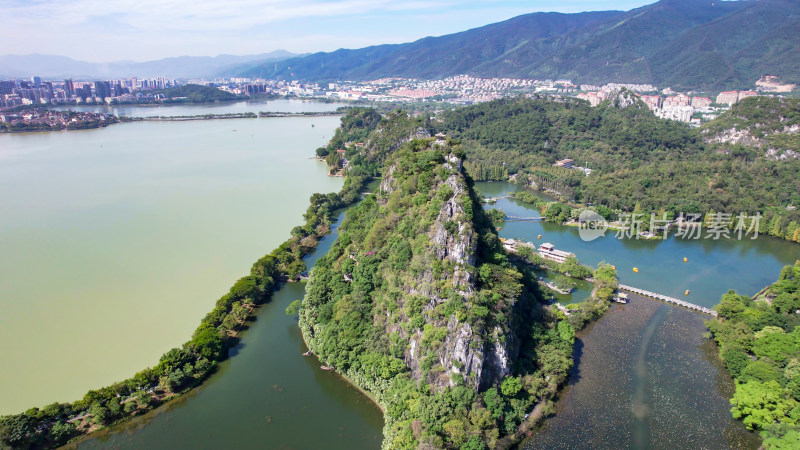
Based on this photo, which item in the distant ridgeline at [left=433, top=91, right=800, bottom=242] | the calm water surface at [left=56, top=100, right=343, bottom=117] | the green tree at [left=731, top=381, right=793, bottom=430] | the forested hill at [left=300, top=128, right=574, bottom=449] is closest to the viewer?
the forested hill at [left=300, top=128, right=574, bottom=449]

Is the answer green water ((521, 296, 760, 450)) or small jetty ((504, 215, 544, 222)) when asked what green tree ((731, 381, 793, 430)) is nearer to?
green water ((521, 296, 760, 450))

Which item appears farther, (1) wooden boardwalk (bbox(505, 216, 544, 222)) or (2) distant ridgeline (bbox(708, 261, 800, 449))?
(1) wooden boardwalk (bbox(505, 216, 544, 222))

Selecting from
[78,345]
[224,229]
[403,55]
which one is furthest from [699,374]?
[403,55]

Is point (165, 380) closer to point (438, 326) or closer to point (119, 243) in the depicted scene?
point (438, 326)

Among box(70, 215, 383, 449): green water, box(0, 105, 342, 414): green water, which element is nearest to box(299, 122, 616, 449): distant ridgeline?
box(70, 215, 383, 449): green water

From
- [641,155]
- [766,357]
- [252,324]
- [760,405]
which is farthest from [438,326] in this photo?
[641,155]

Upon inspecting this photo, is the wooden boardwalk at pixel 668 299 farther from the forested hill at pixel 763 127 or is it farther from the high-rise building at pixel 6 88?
the high-rise building at pixel 6 88

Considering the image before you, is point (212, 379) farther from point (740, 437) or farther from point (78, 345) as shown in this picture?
point (740, 437)
